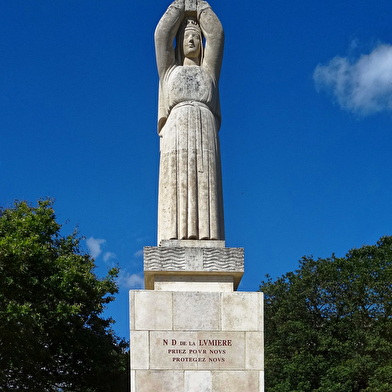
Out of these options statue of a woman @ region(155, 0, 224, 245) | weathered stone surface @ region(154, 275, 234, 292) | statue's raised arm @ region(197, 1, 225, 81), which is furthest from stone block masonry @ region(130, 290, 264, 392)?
statue's raised arm @ region(197, 1, 225, 81)

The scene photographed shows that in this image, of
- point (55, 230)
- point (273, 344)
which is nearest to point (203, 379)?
point (55, 230)

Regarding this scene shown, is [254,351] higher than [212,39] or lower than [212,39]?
lower

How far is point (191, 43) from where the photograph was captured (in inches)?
575

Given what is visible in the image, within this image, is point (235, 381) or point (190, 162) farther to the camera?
point (190, 162)

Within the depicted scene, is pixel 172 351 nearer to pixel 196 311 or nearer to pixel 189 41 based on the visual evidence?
pixel 196 311

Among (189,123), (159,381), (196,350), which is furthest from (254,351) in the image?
(189,123)

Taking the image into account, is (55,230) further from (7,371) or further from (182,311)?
(182,311)

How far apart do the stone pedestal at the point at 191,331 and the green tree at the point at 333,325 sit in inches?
888

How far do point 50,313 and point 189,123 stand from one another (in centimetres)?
1530

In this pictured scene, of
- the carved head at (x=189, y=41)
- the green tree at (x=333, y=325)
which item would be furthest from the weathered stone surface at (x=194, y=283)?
the green tree at (x=333, y=325)

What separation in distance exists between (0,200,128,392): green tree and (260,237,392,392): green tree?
10.3 metres

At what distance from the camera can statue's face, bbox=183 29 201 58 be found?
14617mm

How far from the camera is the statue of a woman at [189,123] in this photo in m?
13.1

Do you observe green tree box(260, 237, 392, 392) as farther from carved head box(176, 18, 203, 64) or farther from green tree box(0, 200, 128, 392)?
carved head box(176, 18, 203, 64)
